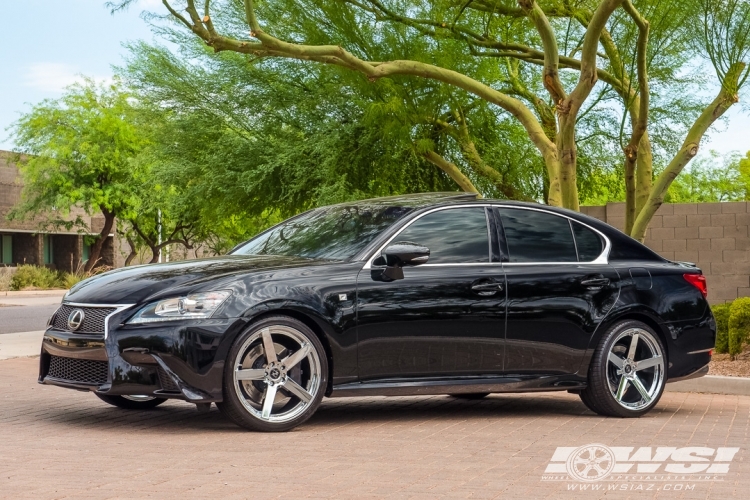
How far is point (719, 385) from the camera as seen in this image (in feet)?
37.2

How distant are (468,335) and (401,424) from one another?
2.70ft

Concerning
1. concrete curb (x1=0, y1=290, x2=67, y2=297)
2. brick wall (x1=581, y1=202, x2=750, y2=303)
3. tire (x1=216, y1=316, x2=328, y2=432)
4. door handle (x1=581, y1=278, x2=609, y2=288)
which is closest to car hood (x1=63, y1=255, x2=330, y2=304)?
tire (x1=216, y1=316, x2=328, y2=432)

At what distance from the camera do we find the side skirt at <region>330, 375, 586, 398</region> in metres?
8.12

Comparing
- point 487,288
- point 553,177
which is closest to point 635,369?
point 487,288

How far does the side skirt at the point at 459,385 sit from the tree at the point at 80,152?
43.1 meters

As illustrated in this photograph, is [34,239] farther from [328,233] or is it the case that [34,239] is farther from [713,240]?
[328,233]

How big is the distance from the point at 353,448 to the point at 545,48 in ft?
28.9

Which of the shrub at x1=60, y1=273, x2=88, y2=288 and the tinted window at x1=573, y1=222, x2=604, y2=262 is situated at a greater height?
the tinted window at x1=573, y1=222, x2=604, y2=262

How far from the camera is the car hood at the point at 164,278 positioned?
775 centimetres

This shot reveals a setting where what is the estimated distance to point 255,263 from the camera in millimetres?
8242

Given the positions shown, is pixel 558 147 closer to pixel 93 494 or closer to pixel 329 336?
pixel 329 336

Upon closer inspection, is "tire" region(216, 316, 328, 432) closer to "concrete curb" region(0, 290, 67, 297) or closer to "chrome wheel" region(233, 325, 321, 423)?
"chrome wheel" region(233, 325, 321, 423)

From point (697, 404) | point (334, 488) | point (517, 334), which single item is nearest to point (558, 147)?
point (697, 404)

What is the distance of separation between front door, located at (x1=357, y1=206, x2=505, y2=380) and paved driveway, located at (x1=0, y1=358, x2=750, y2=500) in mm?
474
